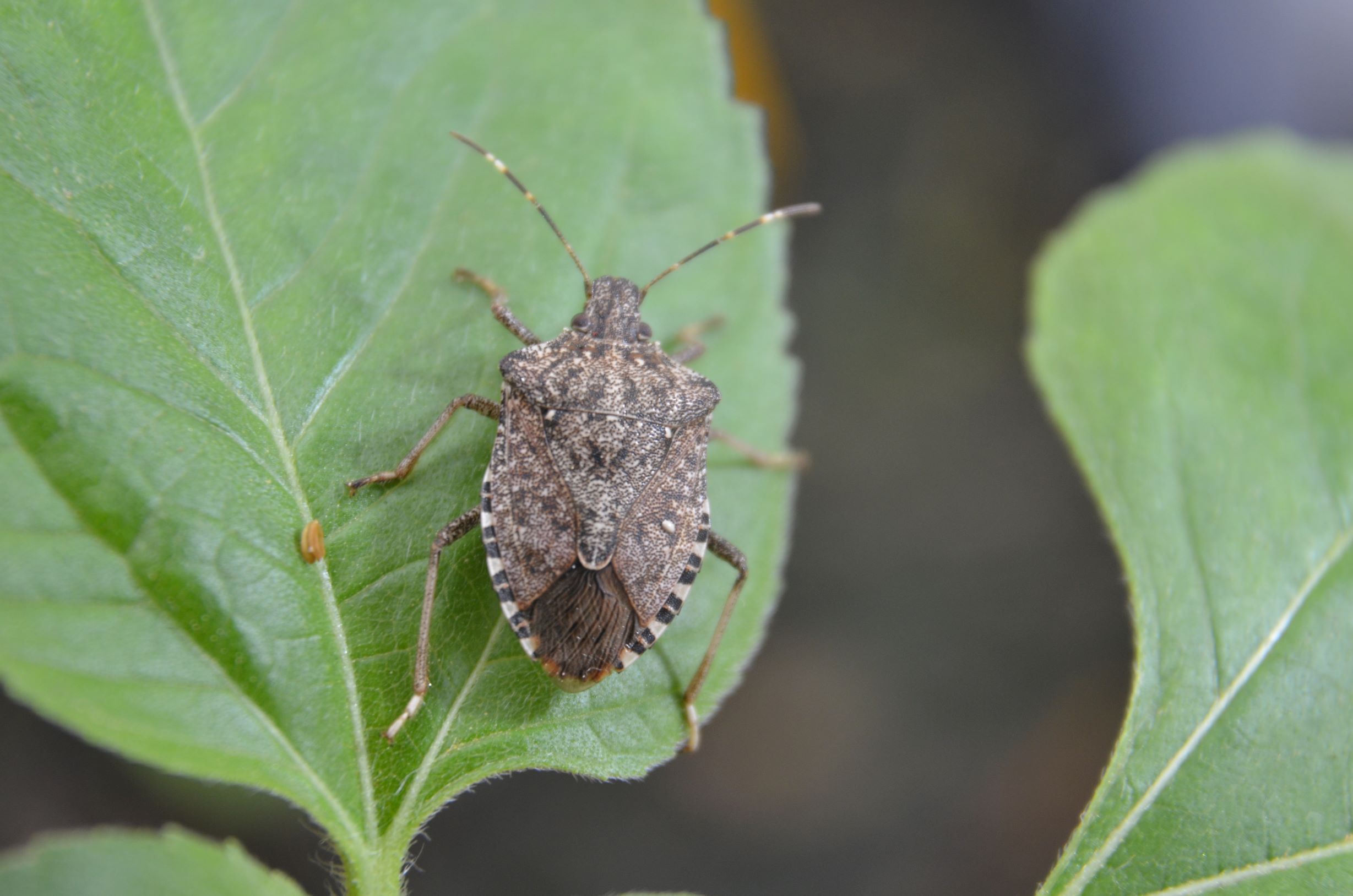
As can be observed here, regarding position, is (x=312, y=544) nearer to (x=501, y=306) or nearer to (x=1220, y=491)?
(x=501, y=306)

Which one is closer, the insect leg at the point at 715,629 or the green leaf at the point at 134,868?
the green leaf at the point at 134,868

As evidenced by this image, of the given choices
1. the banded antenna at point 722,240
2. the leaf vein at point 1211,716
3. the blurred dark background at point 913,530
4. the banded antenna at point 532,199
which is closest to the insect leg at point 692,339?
the banded antenna at point 722,240

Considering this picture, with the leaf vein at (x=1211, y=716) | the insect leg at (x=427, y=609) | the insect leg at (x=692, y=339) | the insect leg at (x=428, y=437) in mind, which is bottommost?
the leaf vein at (x=1211, y=716)

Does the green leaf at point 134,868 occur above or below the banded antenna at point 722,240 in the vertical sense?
above

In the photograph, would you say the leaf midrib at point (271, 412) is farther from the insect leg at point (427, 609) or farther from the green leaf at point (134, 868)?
the green leaf at point (134, 868)

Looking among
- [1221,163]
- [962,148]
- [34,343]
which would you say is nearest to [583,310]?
[34,343]

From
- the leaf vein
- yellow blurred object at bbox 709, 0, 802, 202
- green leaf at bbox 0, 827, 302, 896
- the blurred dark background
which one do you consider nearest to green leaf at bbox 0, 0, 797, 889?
green leaf at bbox 0, 827, 302, 896
